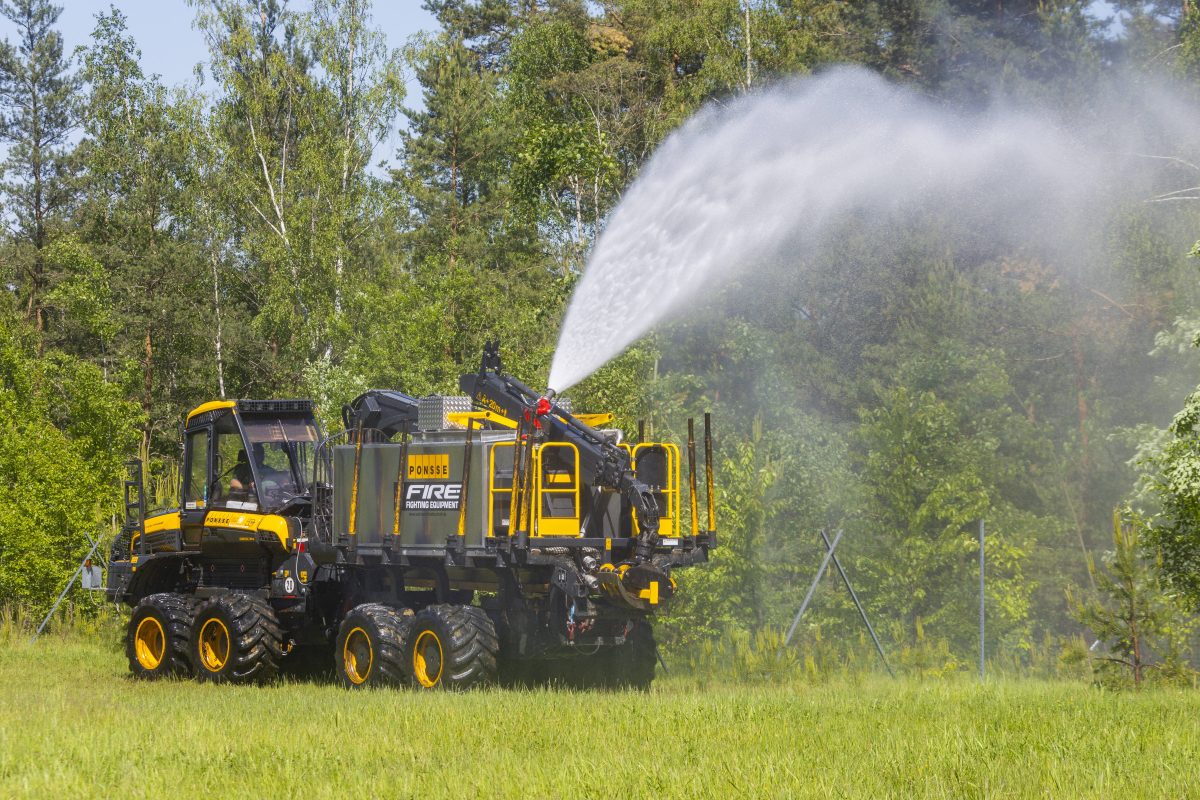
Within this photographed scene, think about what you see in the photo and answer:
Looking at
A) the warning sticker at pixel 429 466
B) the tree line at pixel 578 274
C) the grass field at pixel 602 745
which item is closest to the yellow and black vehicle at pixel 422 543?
the warning sticker at pixel 429 466

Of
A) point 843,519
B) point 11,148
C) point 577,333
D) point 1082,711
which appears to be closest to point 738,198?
point 843,519

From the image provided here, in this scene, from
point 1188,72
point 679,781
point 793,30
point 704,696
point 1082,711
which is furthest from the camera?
point 793,30

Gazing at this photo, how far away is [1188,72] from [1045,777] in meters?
32.3

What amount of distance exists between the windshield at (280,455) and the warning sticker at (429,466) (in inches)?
129

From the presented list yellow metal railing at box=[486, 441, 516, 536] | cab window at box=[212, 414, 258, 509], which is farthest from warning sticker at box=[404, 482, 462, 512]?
cab window at box=[212, 414, 258, 509]

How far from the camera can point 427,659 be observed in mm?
15234

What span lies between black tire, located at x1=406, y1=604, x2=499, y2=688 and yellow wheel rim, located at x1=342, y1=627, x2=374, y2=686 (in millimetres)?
744

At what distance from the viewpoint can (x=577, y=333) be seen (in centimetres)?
1700

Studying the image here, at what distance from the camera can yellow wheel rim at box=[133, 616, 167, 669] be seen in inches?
735

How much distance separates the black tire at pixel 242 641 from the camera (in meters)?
17.0

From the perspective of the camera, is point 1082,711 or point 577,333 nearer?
point 1082,711

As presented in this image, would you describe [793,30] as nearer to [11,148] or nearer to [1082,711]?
[11,148]

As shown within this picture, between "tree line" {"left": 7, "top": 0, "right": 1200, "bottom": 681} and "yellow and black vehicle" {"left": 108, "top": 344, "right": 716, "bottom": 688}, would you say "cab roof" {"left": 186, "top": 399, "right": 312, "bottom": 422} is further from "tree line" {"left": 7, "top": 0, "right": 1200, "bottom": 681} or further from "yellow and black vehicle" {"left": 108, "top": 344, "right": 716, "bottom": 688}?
"tree line" {"left": 7, "top": 0, "right": 1200, "bottom": 681}

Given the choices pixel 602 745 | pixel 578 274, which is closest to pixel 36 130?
pixel 578 274
